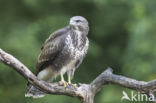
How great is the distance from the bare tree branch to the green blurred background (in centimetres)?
431

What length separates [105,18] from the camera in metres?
14.2

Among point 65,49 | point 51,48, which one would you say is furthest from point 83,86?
point 51,48

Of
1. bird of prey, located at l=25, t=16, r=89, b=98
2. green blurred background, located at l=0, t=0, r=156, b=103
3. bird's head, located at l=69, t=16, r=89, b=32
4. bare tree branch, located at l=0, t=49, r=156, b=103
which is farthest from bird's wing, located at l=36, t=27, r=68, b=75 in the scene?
green blurred background, located at l=0, t=0, r=156, b=103

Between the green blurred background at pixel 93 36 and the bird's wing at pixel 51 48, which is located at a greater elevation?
the green blurred background at pixel 93 36

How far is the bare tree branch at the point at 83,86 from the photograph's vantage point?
7660mm

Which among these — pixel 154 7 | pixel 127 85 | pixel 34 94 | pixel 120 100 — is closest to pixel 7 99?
pixel 120 100

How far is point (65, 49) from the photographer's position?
871 cm

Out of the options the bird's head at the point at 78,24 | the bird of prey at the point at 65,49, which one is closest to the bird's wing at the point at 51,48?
the bird of prey at the point at 65,49

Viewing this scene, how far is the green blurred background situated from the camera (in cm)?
1247

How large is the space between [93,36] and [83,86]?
6165mm

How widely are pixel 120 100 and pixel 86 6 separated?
2465 millimetres

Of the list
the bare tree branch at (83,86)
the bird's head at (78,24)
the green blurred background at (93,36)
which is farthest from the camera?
the green blurred background at (93,36)

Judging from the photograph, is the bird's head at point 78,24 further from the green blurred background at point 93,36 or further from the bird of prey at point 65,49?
the green blurred background at point 93,36

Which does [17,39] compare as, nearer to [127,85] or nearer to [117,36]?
[117,36]
